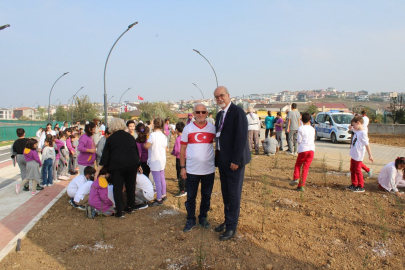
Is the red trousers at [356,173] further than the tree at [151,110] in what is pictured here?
No

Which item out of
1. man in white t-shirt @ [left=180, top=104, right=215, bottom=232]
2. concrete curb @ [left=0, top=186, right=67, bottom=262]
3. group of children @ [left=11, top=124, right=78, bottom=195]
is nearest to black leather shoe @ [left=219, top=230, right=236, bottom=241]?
man in white t-shirt @ [left=180, top=104, right=215, bottom=232]

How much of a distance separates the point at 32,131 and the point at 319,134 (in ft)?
100

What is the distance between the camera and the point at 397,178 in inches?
264

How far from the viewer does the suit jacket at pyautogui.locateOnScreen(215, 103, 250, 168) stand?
4.19 meters

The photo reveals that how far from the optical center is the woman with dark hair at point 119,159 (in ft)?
17.7

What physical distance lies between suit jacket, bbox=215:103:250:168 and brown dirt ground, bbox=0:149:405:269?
1149 mm

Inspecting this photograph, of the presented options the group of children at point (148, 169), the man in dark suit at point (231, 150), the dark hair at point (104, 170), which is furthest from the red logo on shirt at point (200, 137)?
the dark hair at point (104, 170)

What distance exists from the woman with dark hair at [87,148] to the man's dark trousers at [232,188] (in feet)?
11.9

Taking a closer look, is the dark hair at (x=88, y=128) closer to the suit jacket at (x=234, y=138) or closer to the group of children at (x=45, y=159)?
the group of children at (x=45, y=159)

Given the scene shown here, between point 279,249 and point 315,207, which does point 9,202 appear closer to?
point 279,249

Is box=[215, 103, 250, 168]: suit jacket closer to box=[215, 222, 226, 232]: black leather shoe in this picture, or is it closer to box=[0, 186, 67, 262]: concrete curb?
box=[215, 222, 226, 232]: black leather shoe

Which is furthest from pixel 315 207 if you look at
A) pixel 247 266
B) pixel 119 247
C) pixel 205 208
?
pixel 119 247

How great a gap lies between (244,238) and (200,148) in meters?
1.42

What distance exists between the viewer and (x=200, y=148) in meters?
4.59
